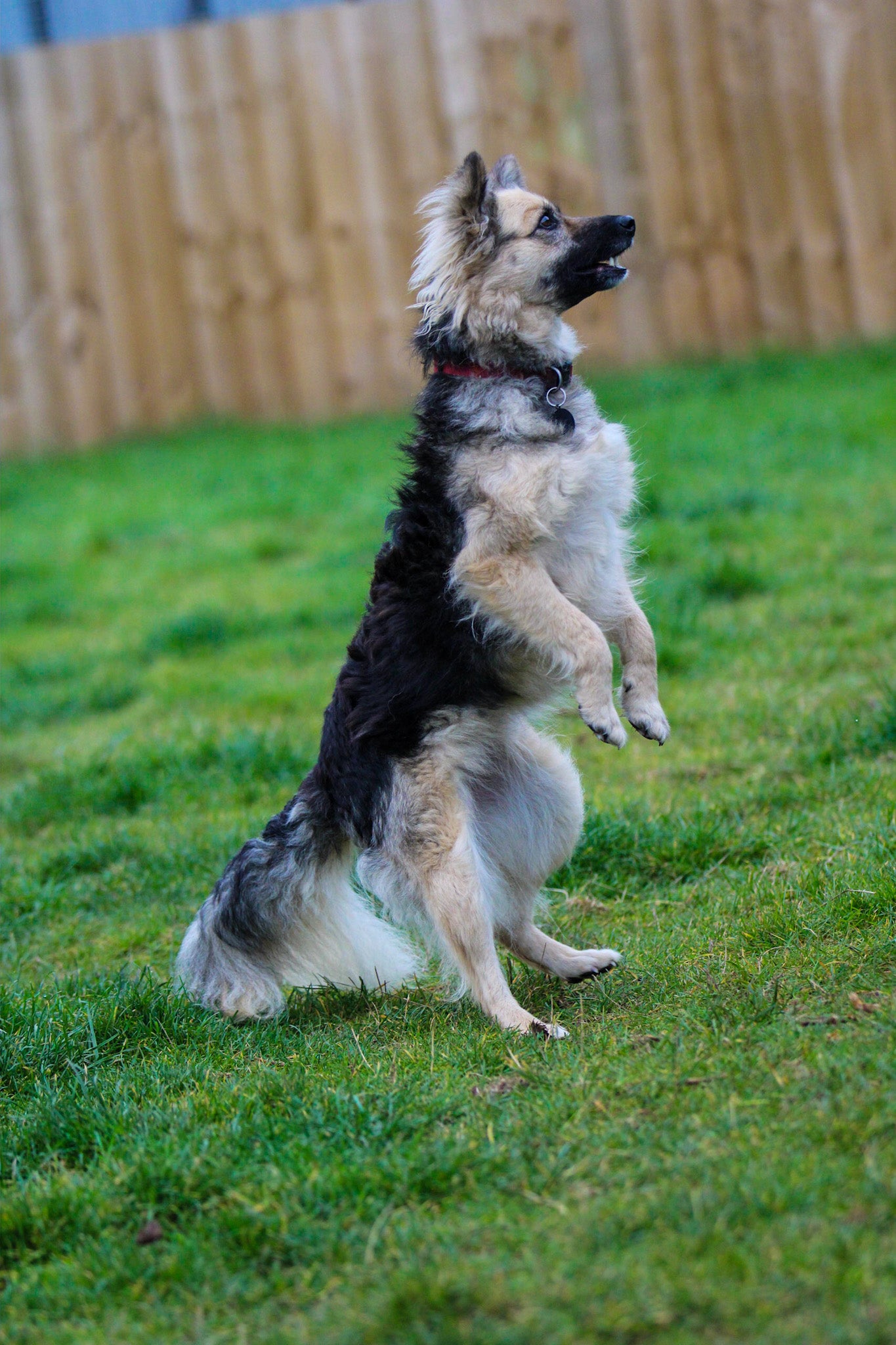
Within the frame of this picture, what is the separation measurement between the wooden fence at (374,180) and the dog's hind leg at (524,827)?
6.98m

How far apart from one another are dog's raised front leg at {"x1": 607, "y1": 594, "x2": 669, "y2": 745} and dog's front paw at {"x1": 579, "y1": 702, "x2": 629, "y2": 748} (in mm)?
155

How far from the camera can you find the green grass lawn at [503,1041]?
7.55 ft

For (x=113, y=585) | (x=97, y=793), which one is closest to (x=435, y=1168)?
(x=97, y=793)

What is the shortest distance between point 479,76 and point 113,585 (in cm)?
470

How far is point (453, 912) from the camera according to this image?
11.3ft

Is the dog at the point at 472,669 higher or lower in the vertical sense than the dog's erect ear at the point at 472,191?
lower

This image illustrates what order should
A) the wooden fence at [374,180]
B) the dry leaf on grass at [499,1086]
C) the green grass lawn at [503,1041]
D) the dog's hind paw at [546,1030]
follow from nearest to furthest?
the green grass lawn at [503,1041], the dry leaf on grass at [499,1086], the dog's hind paw at [546,1030], the wooden fence at [374,180]

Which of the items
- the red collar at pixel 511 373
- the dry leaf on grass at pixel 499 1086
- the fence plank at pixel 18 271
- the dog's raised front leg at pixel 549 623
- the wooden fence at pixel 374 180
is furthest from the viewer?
the fence plank at pixel 18 271

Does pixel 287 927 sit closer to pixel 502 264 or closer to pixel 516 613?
pixel 516 613

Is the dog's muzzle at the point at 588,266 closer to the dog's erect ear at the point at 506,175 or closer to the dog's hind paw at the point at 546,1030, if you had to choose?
the dog's erect ear at the point at 506,175

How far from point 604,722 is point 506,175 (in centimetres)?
178

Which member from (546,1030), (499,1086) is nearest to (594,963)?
(546,1030)

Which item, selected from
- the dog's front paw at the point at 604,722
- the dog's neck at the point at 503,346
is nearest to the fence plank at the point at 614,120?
the dog's neck at the point at 503,346

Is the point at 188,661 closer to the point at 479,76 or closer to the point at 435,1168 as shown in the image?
the point at 435,1168
